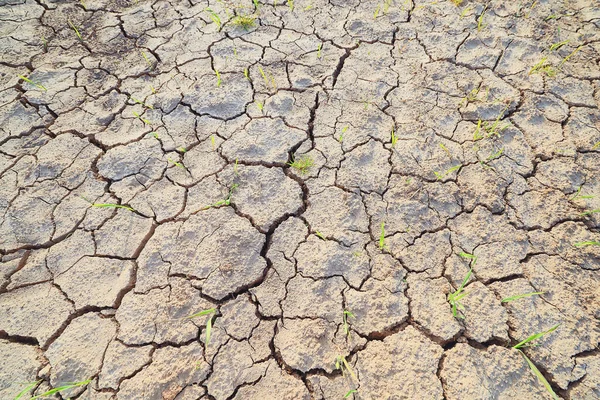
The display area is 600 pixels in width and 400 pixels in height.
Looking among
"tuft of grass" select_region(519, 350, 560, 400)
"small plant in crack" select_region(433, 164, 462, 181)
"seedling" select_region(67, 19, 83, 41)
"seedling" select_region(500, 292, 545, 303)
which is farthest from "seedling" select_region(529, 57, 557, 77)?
"seedling" select_region(67, 19, 83, 41)

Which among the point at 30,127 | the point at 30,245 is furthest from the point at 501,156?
the point at 30,127

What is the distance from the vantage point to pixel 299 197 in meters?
2.04

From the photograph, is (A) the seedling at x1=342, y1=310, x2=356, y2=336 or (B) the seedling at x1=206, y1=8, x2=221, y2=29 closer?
(A) the seedling at x1=342, y1=310, x2=356, y2=336

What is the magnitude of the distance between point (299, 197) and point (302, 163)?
9.7 inches

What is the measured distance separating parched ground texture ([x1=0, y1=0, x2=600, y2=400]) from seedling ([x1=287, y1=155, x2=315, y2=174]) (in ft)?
0.05

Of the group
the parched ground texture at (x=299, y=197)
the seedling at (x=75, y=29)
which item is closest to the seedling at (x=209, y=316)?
the parched ground texture at (x=299, y=197)

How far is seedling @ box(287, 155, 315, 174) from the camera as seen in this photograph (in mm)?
2137

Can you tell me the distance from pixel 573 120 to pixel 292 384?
238 cm

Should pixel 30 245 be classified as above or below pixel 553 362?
below

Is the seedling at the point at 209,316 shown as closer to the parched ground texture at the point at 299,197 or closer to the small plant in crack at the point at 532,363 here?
the parched ground texture at the point at 299,197

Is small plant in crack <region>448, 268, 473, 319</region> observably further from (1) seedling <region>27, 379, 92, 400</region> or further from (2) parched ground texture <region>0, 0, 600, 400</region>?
(1) seedling <region>27, 379, 92, 400</region>

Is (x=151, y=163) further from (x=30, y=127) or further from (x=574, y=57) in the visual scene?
(x=574, y=57)

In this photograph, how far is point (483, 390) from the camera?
1.46 meters

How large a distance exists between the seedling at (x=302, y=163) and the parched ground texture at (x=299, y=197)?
0.01 meters
